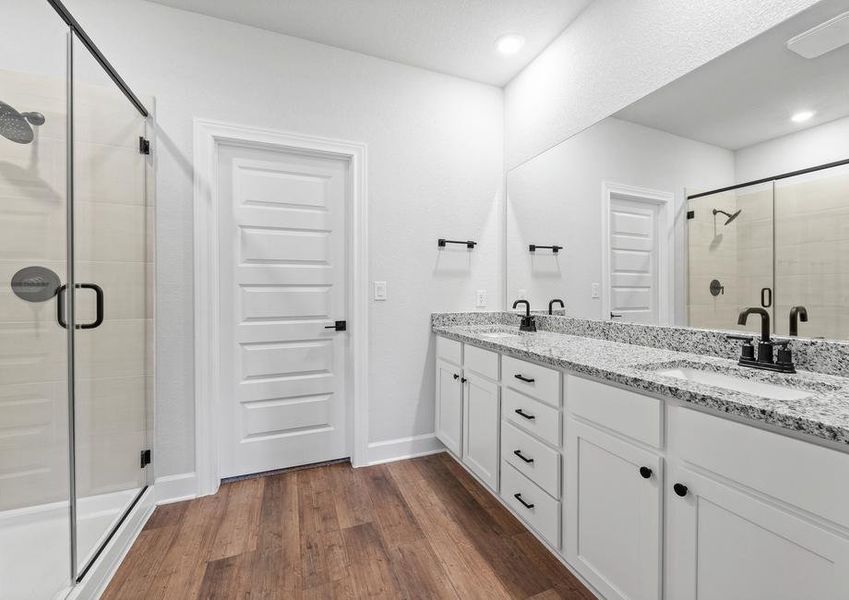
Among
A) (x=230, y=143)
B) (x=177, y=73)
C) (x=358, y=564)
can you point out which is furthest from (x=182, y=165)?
(x=358, y=564)

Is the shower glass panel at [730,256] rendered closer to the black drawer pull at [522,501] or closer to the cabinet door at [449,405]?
the black drawer pull at [522,501]

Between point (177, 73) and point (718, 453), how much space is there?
284 cm

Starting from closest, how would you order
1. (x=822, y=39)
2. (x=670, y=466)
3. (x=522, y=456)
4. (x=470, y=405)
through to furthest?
(x=670, y=466)
(x=822, y=39)
(x=522, y=456)
(x=470, y=405)

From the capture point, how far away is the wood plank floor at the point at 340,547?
1.41 meters

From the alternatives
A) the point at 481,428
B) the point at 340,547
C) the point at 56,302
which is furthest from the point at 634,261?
the point at 56,302

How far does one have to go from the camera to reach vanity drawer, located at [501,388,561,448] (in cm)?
146

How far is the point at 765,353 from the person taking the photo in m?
1.25

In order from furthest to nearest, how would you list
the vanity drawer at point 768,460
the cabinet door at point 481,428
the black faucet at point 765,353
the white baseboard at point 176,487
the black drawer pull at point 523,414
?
the white baseboard at point 176,487, the cabinet door at point 481,428, the black drawer pull at point 523,414, the black faucet at point 765,353, the vanity drawer at point 768,460

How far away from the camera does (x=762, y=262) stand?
1.33 meters

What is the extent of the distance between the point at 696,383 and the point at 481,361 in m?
1.04

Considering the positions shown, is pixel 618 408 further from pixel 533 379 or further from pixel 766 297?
pixel 766 297

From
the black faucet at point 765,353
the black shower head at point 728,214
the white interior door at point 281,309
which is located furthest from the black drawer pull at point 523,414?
the white interior door at point 281,309

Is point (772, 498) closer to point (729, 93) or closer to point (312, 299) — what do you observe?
point (729, 93)

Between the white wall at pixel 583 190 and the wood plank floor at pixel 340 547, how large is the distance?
1.23 meters
